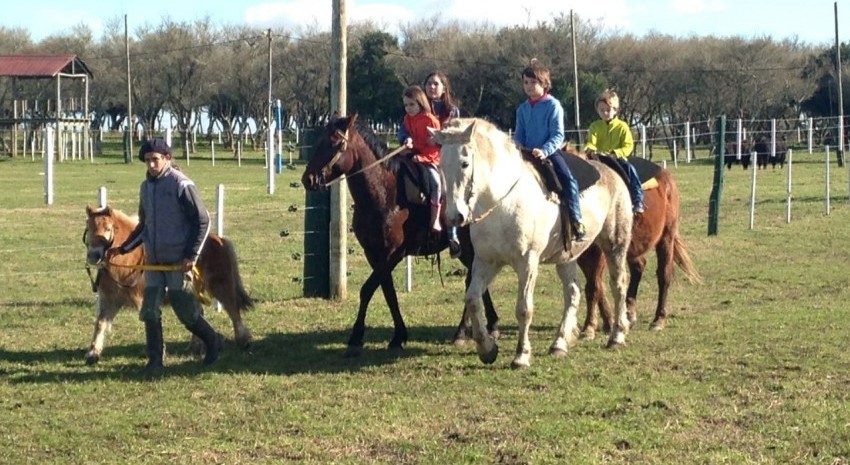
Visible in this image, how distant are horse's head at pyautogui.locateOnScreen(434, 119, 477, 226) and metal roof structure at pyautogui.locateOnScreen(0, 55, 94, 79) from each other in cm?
5593

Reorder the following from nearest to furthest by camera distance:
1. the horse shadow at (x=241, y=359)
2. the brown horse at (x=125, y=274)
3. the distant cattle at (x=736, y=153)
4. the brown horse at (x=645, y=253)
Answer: the horse shadow at (x=241, y=359) → the brown horse at (x=125, y=274) → the brown horse at (x=645, y=253) → the distant cattle at (x=736, y=153)

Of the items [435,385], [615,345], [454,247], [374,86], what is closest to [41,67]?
[374,86]

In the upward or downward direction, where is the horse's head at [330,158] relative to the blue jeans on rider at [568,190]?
upward

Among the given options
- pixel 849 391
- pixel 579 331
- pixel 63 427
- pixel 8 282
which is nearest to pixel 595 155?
pixel 579 331

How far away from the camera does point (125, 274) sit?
29.1ft

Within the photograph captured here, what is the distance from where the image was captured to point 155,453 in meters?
6.11

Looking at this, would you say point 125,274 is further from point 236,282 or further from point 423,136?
point 423,136

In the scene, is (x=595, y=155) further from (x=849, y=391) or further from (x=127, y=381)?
(x=127, y=381)

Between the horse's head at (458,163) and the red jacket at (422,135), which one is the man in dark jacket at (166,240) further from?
the red jacket at (422,135)

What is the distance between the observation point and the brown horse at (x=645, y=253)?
1032 cm

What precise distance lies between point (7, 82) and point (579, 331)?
2712 inches

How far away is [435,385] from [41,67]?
190 feet

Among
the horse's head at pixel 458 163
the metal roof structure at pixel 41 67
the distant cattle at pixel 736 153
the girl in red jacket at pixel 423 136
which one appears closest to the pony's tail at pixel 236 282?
the girl in red jacket at pixel 423 136

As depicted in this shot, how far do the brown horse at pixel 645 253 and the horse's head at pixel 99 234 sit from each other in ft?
13.7
